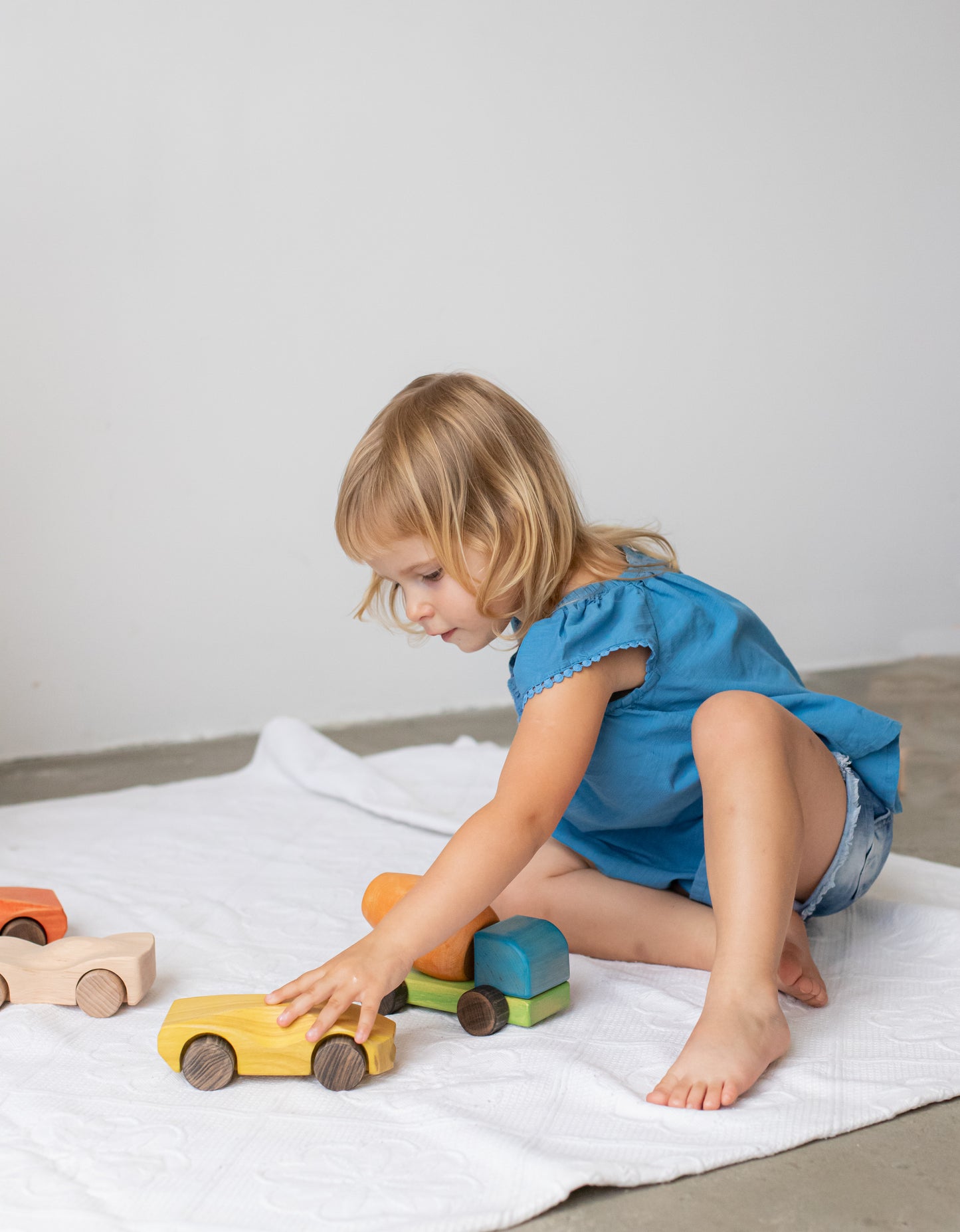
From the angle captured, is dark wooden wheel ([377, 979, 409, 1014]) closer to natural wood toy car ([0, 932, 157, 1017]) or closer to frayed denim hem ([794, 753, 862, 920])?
natural wood toy car ([0, 932, 157, 1017])

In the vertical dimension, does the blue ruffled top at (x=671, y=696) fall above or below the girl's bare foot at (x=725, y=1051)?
above

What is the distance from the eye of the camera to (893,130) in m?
2.65

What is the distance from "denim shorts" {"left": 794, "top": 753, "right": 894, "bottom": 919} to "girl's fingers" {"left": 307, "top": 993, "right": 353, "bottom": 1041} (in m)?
→ 0.38

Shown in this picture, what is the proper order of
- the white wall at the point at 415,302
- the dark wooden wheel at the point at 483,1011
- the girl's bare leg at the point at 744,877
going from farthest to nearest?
the white wall at the point at 415,302
the dark wooden wheel at the point at 483,1011
the girl's bare leg at the point at 744,877

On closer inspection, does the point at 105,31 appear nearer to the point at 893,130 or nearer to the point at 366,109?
the point at 366,109

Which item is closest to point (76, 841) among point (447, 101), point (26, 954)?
point (26, 954)

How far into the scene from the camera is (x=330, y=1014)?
679 mm

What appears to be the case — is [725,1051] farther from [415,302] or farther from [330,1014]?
[415,302]

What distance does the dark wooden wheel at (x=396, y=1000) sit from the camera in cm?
82

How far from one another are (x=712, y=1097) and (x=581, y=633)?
1.02 feet

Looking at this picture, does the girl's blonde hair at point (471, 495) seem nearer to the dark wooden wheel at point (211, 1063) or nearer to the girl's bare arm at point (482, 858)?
the girl's bare arm at point (482, 858)

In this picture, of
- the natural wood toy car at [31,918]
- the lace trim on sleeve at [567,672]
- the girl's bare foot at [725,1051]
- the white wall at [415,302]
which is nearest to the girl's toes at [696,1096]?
the girl's bare foot at [725,1051]

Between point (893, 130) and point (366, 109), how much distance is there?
1346mm

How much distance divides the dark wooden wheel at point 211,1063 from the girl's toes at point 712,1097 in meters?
0.29
